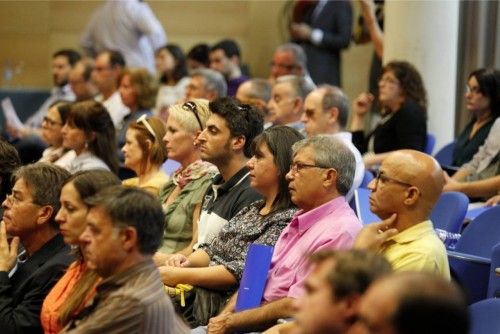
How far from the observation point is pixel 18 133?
27.1ft

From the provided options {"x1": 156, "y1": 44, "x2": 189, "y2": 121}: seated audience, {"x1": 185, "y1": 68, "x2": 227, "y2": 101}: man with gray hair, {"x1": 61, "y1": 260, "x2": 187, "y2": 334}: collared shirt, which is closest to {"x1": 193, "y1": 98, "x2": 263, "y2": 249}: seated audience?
A: {"x1": 61, "y1": 260, "x2": 187, "y2": 334}: collared shirt

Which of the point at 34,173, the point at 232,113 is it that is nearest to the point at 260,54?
the point at 232,113

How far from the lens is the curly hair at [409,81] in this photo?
6770 mm

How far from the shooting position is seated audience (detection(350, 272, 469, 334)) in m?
2.00

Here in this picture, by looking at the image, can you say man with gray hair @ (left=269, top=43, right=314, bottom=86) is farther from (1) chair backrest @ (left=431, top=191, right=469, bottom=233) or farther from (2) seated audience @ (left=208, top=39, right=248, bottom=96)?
(1) chair backrest @ (left=431, top=191, right=469, bottom=233)

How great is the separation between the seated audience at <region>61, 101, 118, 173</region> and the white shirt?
4.30m

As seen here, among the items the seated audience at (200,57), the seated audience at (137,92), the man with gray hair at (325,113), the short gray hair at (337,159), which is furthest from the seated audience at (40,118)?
the short gray hair at (337,159)

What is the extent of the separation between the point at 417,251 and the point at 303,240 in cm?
55

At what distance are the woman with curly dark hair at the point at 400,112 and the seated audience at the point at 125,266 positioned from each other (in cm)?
352

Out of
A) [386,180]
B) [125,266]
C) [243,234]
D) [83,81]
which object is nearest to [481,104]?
[243,234]

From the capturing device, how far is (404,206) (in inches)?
143

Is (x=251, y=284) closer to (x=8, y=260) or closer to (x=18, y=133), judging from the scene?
(x=8, y=260)

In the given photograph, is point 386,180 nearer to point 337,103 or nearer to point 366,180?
point 366,180

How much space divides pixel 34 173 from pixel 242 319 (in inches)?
38.3
